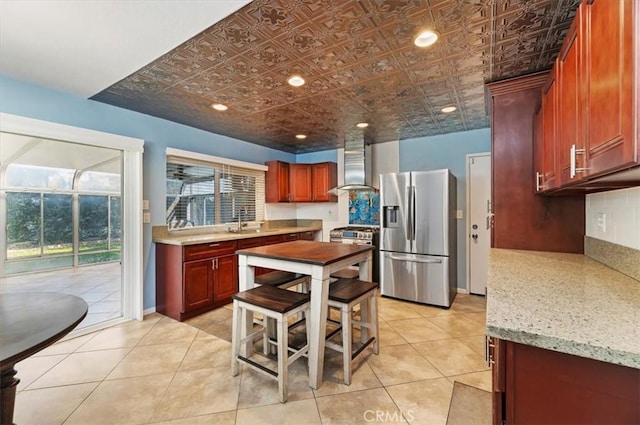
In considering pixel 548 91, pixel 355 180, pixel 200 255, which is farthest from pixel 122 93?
pixel 548 91

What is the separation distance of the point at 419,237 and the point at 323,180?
2.07 meters

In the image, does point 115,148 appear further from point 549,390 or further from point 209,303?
point 549,390

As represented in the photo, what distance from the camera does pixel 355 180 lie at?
14.7 feet

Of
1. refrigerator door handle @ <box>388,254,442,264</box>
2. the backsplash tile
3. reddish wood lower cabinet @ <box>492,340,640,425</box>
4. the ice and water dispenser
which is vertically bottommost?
refrigerator door handle @ <box>388,254,442,264</box>

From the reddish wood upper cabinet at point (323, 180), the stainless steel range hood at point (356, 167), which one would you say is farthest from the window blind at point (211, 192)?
the stainless steel range hood at point (356, 167)

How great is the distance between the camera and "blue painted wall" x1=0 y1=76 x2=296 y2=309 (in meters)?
2.36

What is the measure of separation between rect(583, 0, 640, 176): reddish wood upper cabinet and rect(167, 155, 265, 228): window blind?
12.5 ft

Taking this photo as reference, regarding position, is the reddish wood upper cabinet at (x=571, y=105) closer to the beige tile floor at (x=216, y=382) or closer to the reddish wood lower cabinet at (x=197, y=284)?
the beige tile floor at (x=216, y=382)

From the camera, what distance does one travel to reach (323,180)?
4.95 meters

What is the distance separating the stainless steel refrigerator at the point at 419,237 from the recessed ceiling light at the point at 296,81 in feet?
6.03

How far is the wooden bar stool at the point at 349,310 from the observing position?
1.96m

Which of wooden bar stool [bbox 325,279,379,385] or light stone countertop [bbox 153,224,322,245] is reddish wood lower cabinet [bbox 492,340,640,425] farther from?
light stone countertop [bbox 153,224,322,245]

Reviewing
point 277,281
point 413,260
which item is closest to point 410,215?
point 413,260

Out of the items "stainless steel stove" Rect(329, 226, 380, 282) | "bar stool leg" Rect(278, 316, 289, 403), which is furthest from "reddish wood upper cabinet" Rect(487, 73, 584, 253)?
"stainless steel stove" Rect(329, 226, 380, 282)
